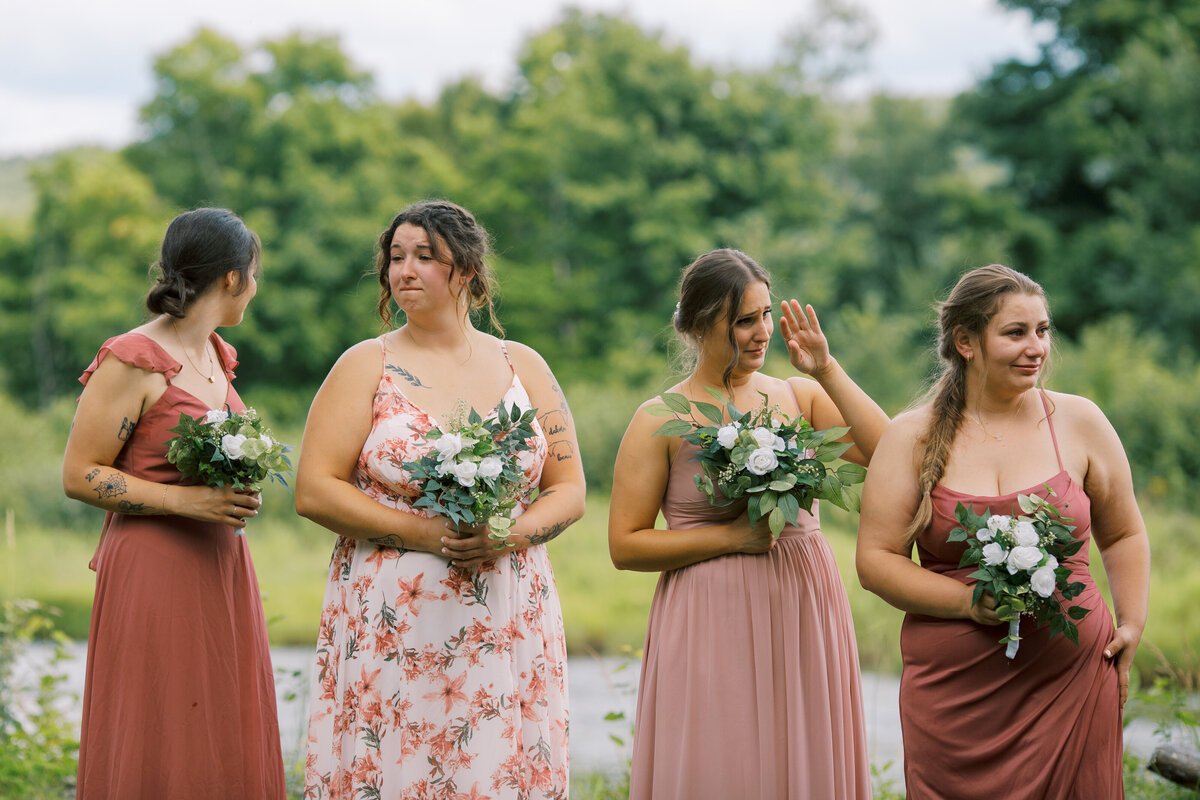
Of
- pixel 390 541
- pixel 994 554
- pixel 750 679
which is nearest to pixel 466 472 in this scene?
pixel 390 541

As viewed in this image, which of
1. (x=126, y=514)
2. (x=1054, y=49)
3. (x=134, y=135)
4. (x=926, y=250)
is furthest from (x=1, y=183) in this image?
(x=126, y=514)

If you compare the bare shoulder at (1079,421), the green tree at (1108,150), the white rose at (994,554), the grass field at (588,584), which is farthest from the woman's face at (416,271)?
the green tree at (1108,150)

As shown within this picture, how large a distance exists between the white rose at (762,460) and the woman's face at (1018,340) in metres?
0.79

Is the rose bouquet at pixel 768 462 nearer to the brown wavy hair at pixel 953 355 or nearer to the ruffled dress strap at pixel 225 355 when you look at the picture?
the brown wavy hair at pixel 953 355

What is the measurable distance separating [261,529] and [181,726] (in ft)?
47.6

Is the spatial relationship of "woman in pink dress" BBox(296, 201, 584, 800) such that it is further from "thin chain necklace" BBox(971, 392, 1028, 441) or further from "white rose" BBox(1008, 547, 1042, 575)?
"white rose" BBox(1008, 547, 1042, 575)

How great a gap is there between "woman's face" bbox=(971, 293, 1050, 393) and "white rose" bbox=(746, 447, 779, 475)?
2.59ft

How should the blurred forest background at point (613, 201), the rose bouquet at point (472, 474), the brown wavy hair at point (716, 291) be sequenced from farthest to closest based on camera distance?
the blurred forest background at point (613, 201) → the brown wavy hair at point (716, 291) → the rose bouquet at point (472, 474)

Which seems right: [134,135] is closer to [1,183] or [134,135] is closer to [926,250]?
[926,250]

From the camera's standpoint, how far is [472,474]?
351 cm

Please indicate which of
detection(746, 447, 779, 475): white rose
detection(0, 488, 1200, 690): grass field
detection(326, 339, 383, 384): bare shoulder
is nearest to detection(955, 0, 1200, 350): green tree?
detection(0, 488, 1200, 690): grass field

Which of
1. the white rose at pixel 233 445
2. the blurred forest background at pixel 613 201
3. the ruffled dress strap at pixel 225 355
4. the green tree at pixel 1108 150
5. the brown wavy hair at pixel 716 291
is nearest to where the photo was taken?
the white rose at pixel 233 445

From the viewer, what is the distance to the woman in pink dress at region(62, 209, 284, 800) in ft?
12.7

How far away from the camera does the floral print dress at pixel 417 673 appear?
12.3 ft
